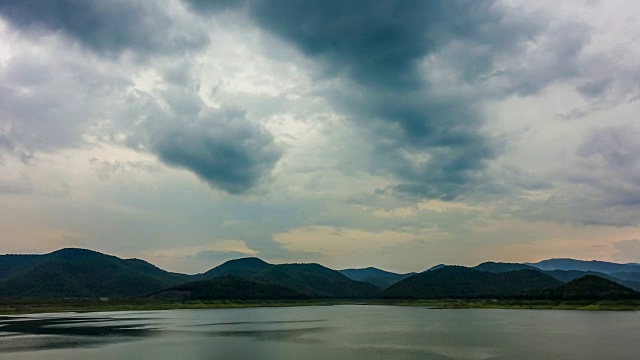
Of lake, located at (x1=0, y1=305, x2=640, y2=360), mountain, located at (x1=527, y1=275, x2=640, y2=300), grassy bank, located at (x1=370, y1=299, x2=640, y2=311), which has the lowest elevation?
lake, located at (x1=0, y1=305, x2=640, y2=360)

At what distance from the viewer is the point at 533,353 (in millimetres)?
49500

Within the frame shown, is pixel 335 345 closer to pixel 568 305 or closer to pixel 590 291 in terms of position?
pixel 568 305

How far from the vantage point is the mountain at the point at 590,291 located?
506ft

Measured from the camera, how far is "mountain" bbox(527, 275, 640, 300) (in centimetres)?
15412

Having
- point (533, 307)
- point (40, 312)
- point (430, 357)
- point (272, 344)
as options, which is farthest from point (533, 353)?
point (40, 312)

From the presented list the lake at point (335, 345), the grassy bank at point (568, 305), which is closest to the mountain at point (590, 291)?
the grassy bank at point (568, 305)

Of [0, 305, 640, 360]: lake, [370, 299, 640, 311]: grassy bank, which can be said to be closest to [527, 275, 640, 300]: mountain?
[370, 299, 640, 311]: grassy bank

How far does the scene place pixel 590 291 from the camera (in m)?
169

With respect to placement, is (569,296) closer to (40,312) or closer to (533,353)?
(533,353)

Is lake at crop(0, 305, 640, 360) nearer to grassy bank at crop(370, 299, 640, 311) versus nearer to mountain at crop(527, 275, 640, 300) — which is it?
grassy bank at crop(370, 299, 640, 311)

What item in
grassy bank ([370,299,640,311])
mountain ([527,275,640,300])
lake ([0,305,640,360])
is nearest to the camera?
lake ([0,305,640,360])

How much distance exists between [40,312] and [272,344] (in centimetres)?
12043

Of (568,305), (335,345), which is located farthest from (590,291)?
(335,345)

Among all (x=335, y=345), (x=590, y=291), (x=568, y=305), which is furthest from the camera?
Result: (x=590, y=291)
